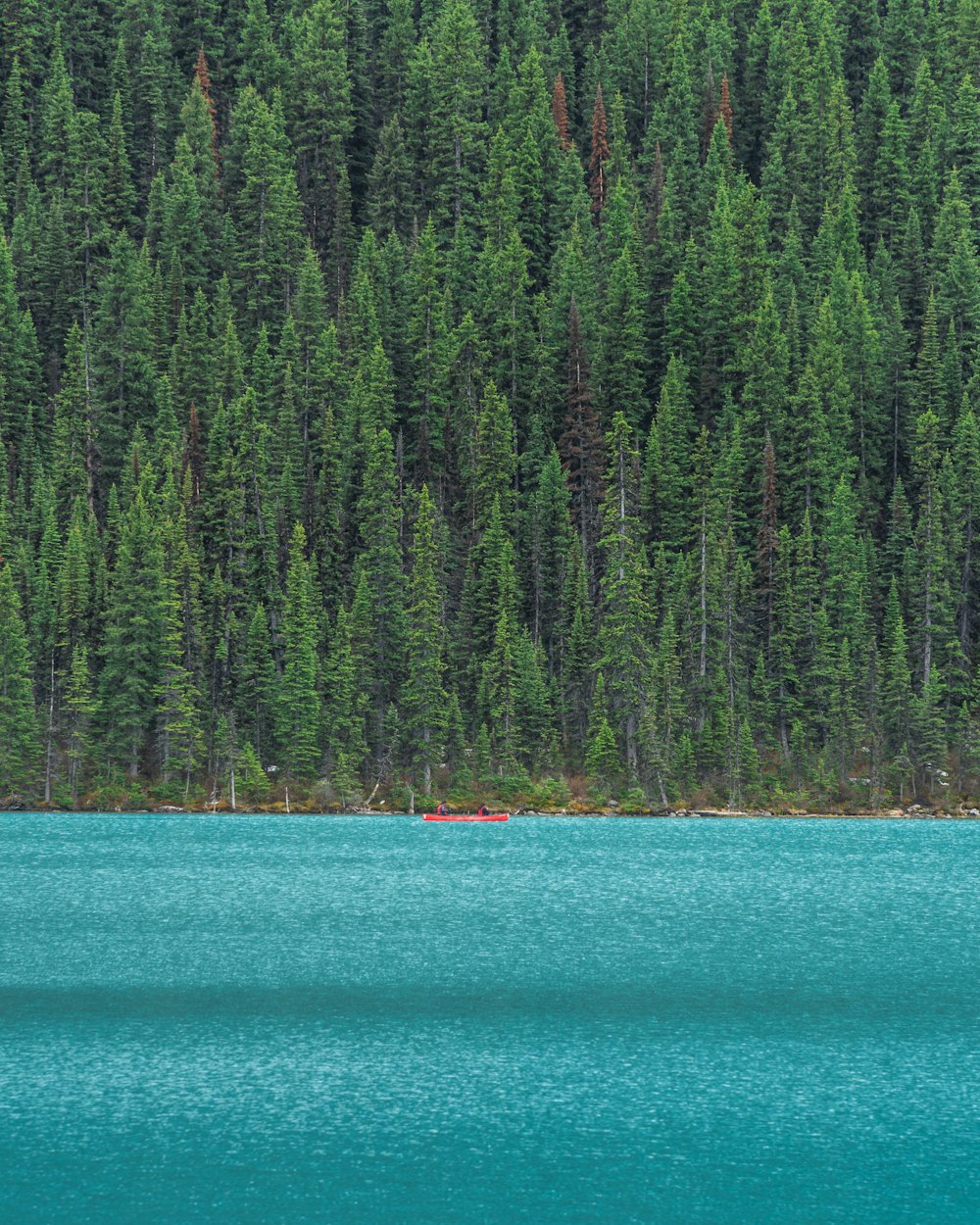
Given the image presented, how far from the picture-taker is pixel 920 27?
16212cm

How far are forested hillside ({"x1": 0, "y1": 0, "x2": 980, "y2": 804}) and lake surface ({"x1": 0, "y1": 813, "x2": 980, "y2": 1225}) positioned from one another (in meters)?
28.9

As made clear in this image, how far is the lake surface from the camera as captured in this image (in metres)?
33.9

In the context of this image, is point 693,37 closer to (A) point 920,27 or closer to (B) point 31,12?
(A) point 920,27

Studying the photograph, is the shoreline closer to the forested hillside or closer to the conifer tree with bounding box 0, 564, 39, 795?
the forested hillside

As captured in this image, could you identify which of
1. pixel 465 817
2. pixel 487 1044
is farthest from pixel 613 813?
pixel 487 1044

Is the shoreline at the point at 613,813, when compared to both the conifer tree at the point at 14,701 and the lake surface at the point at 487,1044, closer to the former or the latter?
the conifer tree at the point at 14,701

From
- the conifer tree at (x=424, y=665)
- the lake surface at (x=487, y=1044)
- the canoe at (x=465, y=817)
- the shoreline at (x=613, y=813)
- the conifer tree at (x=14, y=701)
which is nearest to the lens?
the lake surface at (x=487, y=1044)

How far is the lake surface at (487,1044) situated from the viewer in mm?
33938

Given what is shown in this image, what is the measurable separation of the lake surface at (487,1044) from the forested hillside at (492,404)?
94.7 ft

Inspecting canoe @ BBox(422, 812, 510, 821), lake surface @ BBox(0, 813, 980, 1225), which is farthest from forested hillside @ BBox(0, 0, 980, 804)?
lake surface @ BBox(0, 813, 980, 1225)

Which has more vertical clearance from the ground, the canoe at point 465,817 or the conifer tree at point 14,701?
the conifer tree at point 14,701

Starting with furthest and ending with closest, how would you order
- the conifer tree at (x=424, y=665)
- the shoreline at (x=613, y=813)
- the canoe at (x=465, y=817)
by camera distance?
the conifer tree at (x=424, y=665) → the shoreline at (x=613, y=813) → the canoe at (x=465, y=817)

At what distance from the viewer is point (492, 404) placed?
123938 mm

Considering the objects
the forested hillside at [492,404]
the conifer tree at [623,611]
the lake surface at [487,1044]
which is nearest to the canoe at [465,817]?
the forested hillside at [492,404]
